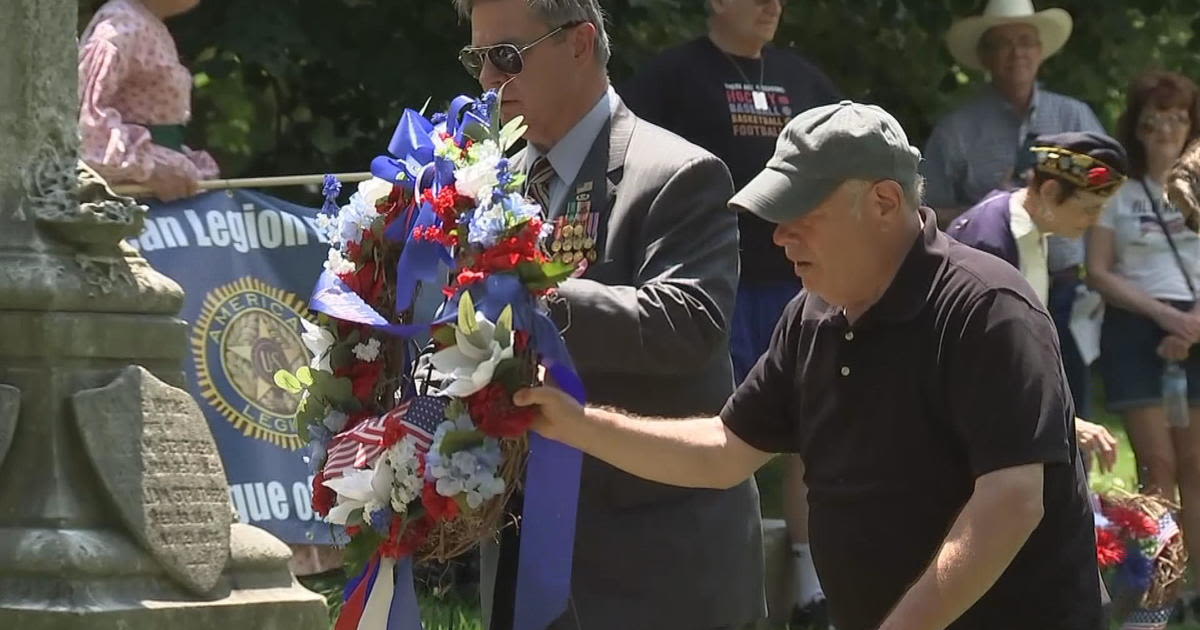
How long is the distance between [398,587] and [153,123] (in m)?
3.28

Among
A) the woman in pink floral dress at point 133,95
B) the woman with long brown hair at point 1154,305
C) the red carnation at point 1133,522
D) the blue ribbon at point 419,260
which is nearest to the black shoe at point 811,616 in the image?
the red carnation at point 1133,522

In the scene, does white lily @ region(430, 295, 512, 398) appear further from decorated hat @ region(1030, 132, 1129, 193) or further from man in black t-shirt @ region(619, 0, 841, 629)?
man in black t-shirt @ region(619, 0, 841, 629)

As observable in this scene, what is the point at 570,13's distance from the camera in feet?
14.3

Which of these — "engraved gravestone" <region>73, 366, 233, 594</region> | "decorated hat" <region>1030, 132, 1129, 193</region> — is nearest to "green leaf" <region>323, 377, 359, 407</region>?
"engraved gravestone" <region>73, 366, 233, 594</region>

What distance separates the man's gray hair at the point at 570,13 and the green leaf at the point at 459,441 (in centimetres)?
100

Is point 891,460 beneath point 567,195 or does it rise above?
beneath

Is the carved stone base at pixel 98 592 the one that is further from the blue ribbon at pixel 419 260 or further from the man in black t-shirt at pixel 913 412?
the man in black t-shirt at pixel 913 412

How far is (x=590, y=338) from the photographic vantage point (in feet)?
13.1

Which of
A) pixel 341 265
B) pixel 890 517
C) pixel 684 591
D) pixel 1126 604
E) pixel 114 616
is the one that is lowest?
pixel 1126 604

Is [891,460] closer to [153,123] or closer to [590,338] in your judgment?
[590,338]

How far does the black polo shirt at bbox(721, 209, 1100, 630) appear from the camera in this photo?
3465mm

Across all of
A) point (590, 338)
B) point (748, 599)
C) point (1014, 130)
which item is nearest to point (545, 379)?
point (590, 338)

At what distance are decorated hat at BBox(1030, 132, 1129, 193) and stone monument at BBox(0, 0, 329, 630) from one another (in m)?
2.86

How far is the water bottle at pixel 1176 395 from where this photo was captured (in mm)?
8266
